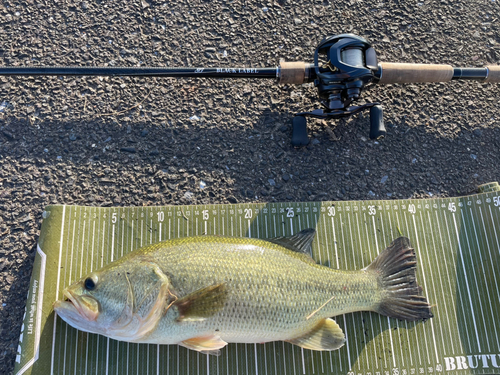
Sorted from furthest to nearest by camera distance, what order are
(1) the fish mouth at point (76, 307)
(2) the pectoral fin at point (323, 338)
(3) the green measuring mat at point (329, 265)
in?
(3) the green measuring mat at point (329, 265), (2) the pectoral fin at point (323, 338), (1) the fish mouth at point (76, 307)

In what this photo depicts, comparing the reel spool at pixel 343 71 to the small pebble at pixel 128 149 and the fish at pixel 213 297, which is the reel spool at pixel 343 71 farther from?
the small pebble at pixel 128 149

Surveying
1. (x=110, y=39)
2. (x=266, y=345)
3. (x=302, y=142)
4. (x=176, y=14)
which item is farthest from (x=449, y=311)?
(x=110, y=39)

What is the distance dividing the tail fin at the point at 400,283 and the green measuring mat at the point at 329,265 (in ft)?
0.42

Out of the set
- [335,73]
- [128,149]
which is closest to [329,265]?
[335,73]

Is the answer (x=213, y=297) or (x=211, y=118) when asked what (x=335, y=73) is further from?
(x=213, y=297)

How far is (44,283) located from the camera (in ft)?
8.43

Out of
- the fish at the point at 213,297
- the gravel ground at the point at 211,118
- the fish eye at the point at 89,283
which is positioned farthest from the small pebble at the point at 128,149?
the fish eye at the point at 89,283

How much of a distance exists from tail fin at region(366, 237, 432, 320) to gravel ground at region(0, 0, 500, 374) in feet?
1.86

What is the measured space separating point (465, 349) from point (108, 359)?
9.35ft

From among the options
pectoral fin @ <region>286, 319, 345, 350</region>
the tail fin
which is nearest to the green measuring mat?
the tail fin

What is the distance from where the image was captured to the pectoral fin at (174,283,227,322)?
213 centimetres

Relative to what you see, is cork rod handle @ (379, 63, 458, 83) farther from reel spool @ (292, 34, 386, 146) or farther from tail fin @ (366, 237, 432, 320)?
tail fin @ (366, 237, 432, 320)

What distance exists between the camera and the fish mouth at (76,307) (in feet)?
6.95

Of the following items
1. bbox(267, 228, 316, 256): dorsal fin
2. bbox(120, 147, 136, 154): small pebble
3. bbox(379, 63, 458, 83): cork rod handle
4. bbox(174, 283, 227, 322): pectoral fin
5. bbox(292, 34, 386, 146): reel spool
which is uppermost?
bbox(379, 63, 458, 83): cork rod handle
